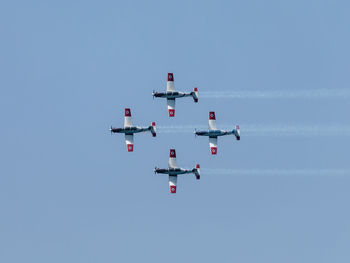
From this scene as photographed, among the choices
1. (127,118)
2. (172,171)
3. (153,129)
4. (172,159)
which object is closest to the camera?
(153,129)

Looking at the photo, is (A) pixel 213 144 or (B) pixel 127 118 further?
(B) pixel 127 118

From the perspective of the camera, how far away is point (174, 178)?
16412cm

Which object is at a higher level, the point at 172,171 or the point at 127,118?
the point at 127,118

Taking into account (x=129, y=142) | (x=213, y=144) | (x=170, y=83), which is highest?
(x=170, y=83)

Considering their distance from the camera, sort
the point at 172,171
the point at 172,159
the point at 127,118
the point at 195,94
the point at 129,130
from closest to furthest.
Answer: the point at 195,94
the point at 129,130
the point at 172,171
the point at 127,118
the point at 172,159

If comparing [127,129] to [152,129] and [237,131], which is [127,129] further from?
[237,131]

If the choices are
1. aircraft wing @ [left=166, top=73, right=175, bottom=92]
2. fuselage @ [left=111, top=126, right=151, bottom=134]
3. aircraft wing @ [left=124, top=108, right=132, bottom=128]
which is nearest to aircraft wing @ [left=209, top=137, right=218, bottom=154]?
aircraft wing @ [left=166, top=73, right=175, bottom=92]

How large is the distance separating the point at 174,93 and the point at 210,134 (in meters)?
8.96

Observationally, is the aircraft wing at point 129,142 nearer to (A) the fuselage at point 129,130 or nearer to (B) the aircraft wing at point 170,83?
(A) the fuselage at point 129,130

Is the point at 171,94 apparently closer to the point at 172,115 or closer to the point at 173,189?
the point at 172,115

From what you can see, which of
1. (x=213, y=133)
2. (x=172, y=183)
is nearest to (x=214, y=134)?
(x=213, y=133)

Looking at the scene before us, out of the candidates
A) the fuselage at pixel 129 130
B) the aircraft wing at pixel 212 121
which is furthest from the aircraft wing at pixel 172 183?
the aircraft wing at pixel 212 121

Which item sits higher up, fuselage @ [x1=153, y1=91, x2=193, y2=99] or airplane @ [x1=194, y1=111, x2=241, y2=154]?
fuselage @ [x1=153, y1=91, x2=193, y2=99]

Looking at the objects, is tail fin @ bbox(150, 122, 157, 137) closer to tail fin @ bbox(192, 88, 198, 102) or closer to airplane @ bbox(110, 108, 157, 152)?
airplane @ bbox(110, 108, 157, 152)
